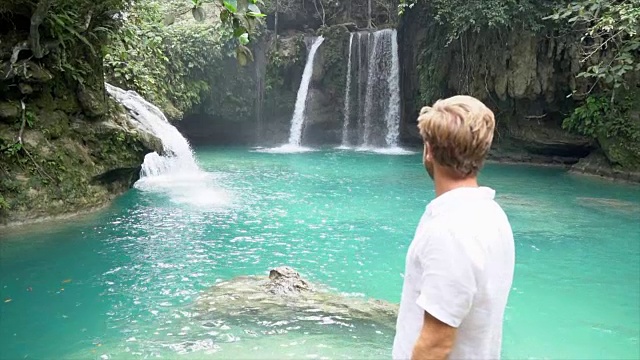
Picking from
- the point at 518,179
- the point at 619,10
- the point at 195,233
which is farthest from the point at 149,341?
the point at 518,179

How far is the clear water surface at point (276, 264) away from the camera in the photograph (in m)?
4.72

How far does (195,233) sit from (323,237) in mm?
1930

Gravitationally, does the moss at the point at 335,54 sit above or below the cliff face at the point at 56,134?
above

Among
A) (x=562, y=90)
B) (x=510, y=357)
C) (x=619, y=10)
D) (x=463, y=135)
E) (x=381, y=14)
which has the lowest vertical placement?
(x=510, y=357)

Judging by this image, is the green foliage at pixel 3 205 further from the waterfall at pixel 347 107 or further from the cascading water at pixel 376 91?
the waterfall at pixel 347 107

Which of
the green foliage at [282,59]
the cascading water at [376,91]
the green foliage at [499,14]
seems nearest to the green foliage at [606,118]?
the green foliage at [499,14]

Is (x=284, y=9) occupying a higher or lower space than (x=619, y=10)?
higher

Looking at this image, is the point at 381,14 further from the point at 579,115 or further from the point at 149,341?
the point at 149,341

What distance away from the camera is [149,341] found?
466 cm

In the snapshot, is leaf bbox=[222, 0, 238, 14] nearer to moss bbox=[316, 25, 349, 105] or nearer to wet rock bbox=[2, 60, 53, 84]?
wet rock bbox=[2, 60, 53, 84]

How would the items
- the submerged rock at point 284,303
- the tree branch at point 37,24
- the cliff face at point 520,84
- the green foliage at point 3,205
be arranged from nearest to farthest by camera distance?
the submerged rock at point 284,303 → the tree branch at point 37,24 → the green foliage at point 3,205 → the cliff face at point 520,84

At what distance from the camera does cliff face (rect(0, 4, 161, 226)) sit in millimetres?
7980

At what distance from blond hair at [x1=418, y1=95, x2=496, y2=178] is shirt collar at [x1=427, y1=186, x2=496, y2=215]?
5 cm

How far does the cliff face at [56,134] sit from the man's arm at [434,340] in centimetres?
769
